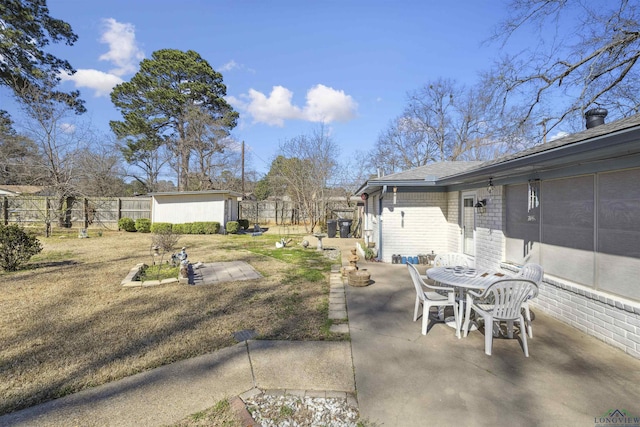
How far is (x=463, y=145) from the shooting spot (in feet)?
69.4

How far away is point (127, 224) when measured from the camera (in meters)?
15.8

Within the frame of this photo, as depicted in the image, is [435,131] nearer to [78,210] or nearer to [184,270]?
[184,270]

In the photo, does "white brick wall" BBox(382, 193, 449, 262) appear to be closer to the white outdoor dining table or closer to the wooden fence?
the white outdoor dining table

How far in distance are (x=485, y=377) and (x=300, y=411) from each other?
1685mm

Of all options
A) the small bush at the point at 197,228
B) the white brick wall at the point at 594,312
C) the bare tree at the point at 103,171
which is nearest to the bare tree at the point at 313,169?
the small bush at the point at 197,228

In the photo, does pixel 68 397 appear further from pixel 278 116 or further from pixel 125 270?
pixel 278 116

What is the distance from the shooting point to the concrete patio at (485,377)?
212cm

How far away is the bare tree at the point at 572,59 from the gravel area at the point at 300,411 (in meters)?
9.69

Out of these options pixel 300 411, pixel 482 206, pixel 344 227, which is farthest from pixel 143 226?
pixel 300 411

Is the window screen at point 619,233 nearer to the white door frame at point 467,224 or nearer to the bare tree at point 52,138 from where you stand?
the white door frame at point 467,224

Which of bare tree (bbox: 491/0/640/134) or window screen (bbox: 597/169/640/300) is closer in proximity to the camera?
window screen (bbox: 597/169/640/300)

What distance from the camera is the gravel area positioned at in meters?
2.06

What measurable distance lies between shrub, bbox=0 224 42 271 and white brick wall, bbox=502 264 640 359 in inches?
410

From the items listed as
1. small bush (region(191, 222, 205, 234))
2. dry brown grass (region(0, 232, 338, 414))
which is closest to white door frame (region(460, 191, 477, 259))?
dry brown grass (region(0, 232, 338, 414))
